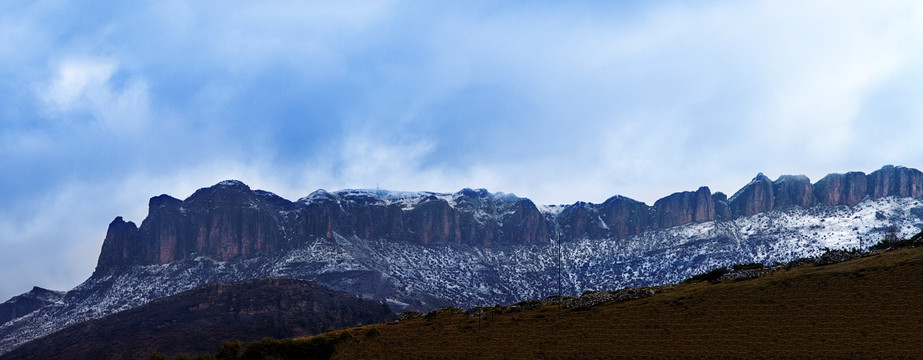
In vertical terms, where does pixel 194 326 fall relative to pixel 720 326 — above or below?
below

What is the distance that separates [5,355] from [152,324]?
34522 millimetres

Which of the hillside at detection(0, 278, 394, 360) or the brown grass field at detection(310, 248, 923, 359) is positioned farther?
the hillside at detection(0, 278, 394, 360)

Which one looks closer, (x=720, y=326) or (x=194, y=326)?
(x=720, y=326)

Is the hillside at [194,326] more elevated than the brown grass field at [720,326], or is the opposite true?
the brown grass field at [720,326]

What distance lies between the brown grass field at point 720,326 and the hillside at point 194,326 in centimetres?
9150

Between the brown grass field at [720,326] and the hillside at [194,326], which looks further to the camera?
the hillside at [194,326]

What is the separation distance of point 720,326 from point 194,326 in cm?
14028

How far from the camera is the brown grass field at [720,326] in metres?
51.9

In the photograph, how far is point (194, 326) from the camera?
170 meters

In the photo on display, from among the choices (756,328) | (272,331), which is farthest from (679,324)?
(272,331)

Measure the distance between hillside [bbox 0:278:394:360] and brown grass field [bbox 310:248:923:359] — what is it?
300 feet

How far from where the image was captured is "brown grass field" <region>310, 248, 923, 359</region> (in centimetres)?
5188

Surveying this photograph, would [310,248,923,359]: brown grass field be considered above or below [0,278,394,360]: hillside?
above

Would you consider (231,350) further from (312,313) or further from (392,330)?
(312,313)
